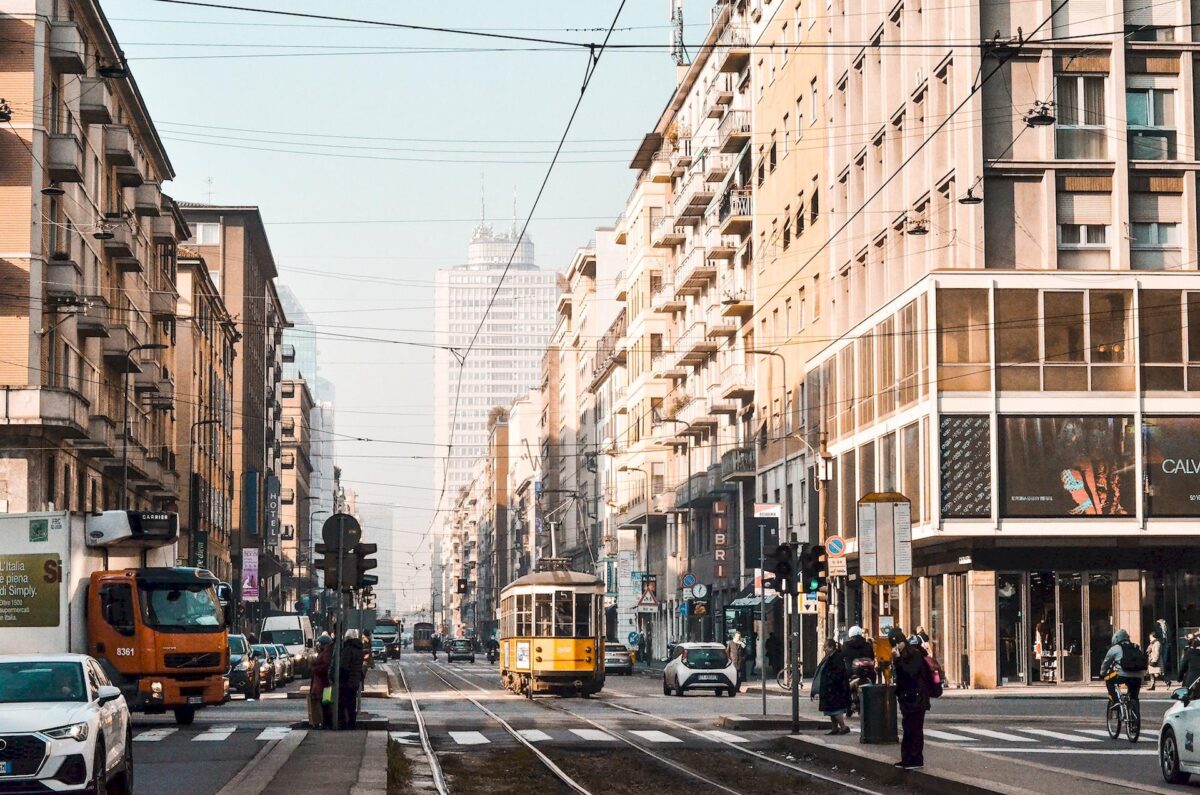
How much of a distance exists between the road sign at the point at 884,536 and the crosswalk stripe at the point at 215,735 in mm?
9780

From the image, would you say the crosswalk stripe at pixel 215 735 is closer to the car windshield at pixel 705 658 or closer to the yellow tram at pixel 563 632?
the yellow tram at pixel 563 632

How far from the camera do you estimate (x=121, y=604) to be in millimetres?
31141

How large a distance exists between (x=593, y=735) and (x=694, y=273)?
165ft

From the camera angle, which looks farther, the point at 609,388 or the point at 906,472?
the point at 609,388

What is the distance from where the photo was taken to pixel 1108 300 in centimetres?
4597

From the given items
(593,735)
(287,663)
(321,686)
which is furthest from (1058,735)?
(287,663)

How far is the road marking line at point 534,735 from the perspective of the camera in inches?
1077

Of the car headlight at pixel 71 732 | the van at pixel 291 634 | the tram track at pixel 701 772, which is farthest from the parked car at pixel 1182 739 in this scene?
the van at pixel 291 634

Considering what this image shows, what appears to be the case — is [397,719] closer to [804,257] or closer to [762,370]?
[804,257]

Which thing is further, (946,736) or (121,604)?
(121,604)

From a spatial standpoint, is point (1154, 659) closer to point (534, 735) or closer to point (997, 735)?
point (997, 735)

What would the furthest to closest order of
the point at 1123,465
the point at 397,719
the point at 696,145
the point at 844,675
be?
the point at 696,145 < the point at 1123,465 < the point at 397,719 < the point at 844,675

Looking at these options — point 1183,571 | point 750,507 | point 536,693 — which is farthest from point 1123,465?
point 750,507

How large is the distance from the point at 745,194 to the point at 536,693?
2944cm
